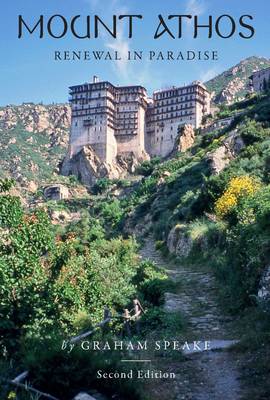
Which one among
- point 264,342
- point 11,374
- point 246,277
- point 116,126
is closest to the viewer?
point 11,374

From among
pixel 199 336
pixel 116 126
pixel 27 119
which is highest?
pixel 27 119

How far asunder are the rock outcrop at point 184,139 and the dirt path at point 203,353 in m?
65.9

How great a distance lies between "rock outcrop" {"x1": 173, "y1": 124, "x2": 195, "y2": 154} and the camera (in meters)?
81.8

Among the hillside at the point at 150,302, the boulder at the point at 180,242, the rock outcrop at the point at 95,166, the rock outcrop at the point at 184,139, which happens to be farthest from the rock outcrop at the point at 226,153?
the rock outcrop at the point at 95,166

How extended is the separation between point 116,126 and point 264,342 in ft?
299

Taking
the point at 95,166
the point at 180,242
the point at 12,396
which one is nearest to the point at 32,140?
the point at 95,166

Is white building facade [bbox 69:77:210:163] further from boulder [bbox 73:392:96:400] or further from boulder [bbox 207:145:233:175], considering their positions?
boulder [bbox 73:392:96:400]

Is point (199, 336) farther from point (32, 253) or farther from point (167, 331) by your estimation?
point (32, 253)

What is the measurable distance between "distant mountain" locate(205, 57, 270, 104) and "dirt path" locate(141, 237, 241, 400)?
129m

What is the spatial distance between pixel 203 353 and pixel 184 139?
74.9 m

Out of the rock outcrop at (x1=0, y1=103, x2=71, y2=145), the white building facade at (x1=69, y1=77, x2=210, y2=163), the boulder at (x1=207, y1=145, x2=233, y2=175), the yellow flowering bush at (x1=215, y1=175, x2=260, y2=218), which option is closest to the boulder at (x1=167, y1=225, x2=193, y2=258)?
the yellow flowering bush at (x1=215, y1=175, x2=260, y2=218)

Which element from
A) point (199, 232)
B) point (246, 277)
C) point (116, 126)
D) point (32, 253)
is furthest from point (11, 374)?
point (116, 126)

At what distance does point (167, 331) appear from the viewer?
35.4ft

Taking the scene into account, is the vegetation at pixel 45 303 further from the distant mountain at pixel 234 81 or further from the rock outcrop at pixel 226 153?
the distant mountain at pixel 234 81
